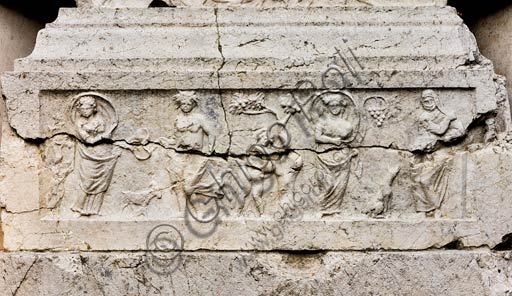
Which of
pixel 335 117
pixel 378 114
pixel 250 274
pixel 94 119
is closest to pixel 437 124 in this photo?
pixel 378 114

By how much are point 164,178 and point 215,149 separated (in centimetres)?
33

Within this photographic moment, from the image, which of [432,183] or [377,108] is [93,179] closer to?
[377,108]

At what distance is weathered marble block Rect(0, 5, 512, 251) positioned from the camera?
4.25 m

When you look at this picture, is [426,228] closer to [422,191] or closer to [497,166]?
[422,191]

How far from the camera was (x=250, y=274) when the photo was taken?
423cm

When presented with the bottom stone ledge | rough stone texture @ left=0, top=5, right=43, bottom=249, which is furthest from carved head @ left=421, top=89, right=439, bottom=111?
rough stone texture @ left=0, top=5, right=43, bottom=249

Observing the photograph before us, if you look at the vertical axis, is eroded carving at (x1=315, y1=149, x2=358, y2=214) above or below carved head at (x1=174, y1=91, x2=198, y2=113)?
below

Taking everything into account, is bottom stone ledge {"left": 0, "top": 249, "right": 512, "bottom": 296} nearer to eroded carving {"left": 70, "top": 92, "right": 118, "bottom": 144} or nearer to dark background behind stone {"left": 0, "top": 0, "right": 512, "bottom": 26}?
eroded carving {"left": 70, "top": 92, "right": 118, "bottom": 144}

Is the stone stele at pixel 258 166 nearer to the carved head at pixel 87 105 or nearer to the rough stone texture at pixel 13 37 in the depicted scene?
the carved head at pixel 87 105

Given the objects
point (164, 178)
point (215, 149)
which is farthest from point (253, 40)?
point (164, 178)

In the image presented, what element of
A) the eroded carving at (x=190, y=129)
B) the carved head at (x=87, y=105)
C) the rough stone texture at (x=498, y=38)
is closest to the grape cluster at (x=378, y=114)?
the eroded carving at (x=190, y=129)

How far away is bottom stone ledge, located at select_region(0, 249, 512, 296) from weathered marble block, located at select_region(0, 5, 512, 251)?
0.24 ft

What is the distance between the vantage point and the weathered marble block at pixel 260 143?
425 cm

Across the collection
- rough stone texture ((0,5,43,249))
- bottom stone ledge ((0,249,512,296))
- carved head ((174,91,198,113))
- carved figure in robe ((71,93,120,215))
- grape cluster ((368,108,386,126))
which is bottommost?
bottom stone ledge ((0,249,512,296))
